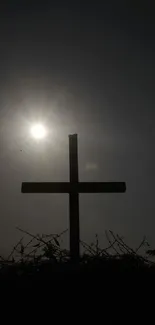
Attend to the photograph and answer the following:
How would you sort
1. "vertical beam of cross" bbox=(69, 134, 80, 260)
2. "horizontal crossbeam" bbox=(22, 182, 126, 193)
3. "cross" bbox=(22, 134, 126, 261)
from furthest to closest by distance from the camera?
1. "horizontal crossbeam" bbox=(22, 182, 126, 193)
2. "cross" bbox=(22, 134, 126, 261)
3. "vertical beam of cross" bbox=(69, 134, 80, 260)

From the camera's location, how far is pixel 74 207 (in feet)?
16.0

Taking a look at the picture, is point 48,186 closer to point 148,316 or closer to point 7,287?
point 7,287

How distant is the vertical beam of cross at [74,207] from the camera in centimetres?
451

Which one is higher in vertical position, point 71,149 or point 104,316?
point 71,149

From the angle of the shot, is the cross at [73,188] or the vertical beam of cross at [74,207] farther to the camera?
the cross at [73,188]

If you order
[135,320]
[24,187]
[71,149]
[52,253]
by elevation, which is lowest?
[135,320]

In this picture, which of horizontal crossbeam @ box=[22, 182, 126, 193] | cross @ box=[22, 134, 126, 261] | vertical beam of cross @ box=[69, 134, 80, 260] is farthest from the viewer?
horizontal crossbeam @ box=[22, 182, 126, 193]

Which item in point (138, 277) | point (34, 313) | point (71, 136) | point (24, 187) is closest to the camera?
point (34, 313)

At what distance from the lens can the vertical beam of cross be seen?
451cm

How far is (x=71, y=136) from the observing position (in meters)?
5.37

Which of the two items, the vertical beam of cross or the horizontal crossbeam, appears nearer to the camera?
the vertical beam of cross

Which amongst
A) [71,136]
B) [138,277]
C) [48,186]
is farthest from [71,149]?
[138,277]

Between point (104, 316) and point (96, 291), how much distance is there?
28 centimetres

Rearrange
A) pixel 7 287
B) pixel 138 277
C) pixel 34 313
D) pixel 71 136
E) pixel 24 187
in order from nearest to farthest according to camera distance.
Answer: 1. pixel 34 313
2. pixel 7 287
3. pixel 138 277
4. pixel 24 187
5. pixel 71 136
